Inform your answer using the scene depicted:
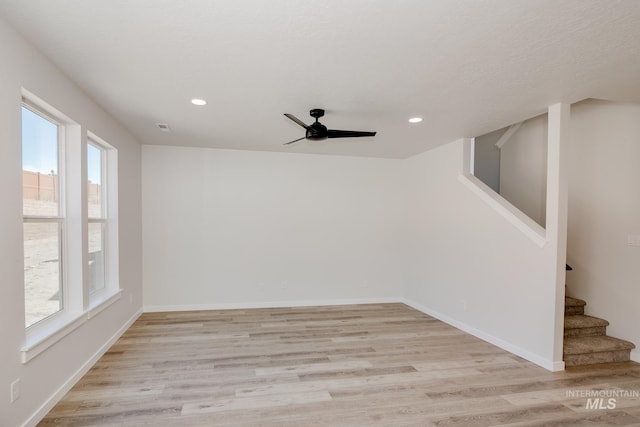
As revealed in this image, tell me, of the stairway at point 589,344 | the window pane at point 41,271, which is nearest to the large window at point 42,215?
the window pane at point 41,271

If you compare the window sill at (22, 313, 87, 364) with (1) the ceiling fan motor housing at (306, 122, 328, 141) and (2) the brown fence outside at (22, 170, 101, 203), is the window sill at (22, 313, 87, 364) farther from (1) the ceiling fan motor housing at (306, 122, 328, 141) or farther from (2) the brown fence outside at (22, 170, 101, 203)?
(1) the ceiling fan motor housing at (306, 122, 328, 141)

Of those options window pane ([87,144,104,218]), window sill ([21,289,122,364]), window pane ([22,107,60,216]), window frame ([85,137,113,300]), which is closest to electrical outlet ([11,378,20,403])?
window sill ([21,289,122,364])

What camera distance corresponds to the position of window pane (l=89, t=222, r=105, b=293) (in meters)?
3.35

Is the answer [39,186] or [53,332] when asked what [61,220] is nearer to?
[39,186]

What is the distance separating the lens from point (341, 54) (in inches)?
83.7

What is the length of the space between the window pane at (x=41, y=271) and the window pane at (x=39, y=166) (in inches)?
6.0

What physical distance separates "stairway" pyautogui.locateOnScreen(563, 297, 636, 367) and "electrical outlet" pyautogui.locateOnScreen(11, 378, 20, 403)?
14.6 ft

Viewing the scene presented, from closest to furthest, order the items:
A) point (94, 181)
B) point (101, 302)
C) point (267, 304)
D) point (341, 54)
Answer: point (341, 54), point (101, 302), point (94, 181), point (267, 304)

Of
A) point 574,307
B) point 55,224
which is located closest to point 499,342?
point 574,307

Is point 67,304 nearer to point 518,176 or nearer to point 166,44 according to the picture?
point 166,44

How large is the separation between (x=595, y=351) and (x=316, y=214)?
3.80m

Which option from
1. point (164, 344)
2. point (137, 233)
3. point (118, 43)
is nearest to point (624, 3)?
point (118, 43)

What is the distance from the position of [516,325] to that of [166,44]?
4.10 meters

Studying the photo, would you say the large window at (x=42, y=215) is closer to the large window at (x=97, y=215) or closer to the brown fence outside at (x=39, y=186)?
the brown fence outside at (x=39, y=186)
